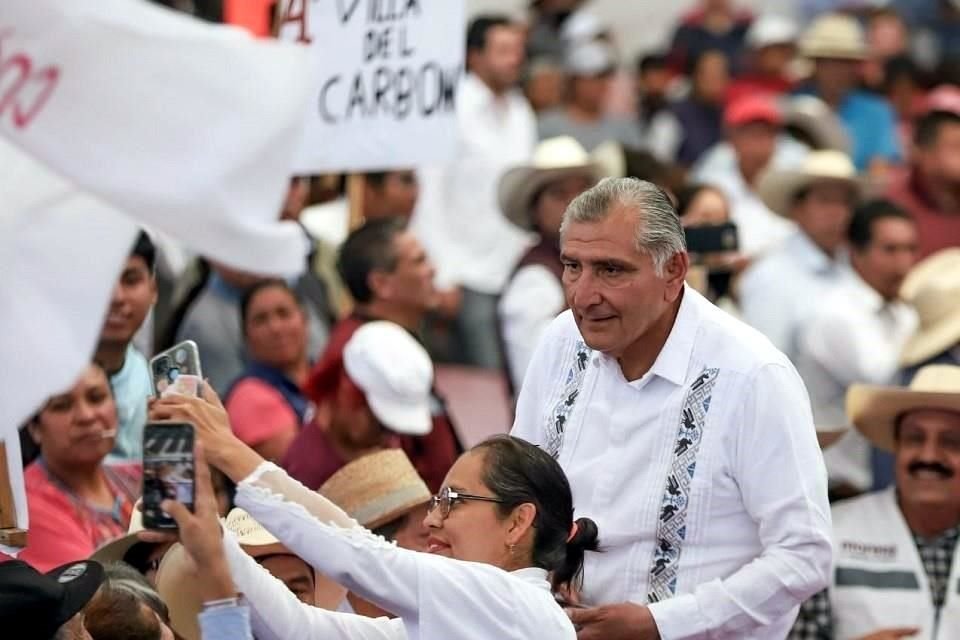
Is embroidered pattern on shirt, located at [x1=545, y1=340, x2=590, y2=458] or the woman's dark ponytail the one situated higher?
embroidered pattern on shirt, located at [x1=545, y1=340, x2=590, y2=458]

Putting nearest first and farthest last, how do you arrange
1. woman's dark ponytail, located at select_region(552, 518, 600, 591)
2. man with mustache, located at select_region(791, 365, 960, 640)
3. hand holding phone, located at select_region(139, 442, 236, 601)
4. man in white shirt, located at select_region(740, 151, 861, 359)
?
hand holding phone, located at select_region(139, 442, 236, 601)
woman's dark ponytail, located at select_region(552, 518, 600, 591)
man with mustache, located at select_region(791, 365, 960, 640)
man in white shirt, located at select_region(740, 151, 861, 359)

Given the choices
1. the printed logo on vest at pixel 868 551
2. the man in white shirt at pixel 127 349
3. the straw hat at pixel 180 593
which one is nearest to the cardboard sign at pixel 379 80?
the man in white shirt at pixel 127 349

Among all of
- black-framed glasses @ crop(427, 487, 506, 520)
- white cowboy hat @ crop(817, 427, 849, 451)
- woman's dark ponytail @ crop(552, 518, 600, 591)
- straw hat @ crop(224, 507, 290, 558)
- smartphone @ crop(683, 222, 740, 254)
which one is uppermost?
smartphone @ crop(683, 222, 740, 254)

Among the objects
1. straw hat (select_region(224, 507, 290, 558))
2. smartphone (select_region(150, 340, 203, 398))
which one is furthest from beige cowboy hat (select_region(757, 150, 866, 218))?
smartphone (select_region(150, 340, 203, 398))

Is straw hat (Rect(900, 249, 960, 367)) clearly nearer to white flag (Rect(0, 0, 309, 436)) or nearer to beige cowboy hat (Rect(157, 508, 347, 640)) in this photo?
beige cowboy hat (Rect(157, 508, 347, 640))

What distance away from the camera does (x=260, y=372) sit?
829cm

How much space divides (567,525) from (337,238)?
20.1 feet

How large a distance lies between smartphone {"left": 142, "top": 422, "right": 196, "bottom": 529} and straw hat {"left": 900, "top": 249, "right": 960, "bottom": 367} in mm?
4899

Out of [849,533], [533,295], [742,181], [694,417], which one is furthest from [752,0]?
[694,417]

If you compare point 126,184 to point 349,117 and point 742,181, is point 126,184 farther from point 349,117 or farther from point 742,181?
point 742,181

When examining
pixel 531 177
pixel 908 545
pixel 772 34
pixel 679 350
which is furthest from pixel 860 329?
pixel 772 34

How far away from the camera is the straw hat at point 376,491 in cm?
592

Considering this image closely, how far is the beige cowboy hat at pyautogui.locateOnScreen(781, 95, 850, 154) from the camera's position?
13742 mm

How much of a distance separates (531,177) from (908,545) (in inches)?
137
